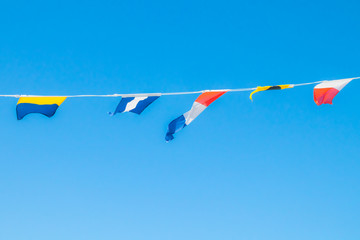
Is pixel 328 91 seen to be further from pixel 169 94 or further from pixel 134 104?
pixel 134 104

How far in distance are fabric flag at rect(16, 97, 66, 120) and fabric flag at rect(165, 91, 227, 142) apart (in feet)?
6.52

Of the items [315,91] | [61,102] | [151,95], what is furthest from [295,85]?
[61,102]

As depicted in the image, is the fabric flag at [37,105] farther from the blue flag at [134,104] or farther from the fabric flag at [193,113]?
the fabric flag at [193,113]

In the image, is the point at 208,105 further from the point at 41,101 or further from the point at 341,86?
the point at 41,101

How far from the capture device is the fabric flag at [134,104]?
9352 mm

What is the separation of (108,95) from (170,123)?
51.0 inches

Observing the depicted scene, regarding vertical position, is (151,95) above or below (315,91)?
above

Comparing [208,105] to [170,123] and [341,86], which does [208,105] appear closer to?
[170,123]

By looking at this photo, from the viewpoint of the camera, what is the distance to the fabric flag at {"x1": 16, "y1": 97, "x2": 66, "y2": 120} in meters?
9.15

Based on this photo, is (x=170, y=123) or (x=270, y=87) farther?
(x=170, y=123)

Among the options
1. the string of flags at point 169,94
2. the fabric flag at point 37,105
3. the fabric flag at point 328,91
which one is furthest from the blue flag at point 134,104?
the fabric flag at point 328,91

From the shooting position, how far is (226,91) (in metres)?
9.35

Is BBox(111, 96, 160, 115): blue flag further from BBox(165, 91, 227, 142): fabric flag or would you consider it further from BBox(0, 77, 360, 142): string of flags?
BBox(165, 91, 227, 142): fabric flag

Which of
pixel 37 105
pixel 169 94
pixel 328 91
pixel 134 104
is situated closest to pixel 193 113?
pixel 169 94
